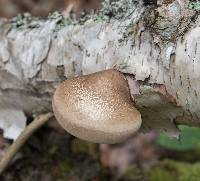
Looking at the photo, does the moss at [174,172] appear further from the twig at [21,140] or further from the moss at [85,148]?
the twig at [21,140]

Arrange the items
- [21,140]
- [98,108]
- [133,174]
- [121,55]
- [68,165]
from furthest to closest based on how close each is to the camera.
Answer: [133,174] < [68,165] < [21,140] < [121,55] < [98,108]

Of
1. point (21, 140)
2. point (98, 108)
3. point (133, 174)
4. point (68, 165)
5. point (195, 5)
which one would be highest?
point (195, 5)

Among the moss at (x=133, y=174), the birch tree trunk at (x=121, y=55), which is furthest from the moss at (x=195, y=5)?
the moss at (x=133, y=174)

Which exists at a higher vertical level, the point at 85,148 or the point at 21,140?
the point at 21,140

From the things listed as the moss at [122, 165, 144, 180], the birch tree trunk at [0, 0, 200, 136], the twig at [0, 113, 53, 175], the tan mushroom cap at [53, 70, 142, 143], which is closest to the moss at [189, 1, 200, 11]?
the birch tree trunk at [0, 0, 200, 136]

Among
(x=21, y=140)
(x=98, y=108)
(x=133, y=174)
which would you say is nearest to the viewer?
(x=98, y=108)

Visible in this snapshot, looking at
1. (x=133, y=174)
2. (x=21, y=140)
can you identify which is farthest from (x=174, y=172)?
(x=21, y=140)

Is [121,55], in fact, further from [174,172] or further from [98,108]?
[174,172]

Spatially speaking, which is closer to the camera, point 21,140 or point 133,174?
point 21,140
